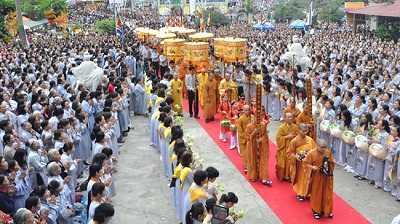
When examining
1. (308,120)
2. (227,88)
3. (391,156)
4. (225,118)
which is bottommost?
(225,118)

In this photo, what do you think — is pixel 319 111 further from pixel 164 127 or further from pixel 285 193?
pixel 164 127

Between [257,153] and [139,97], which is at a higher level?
[139,97]

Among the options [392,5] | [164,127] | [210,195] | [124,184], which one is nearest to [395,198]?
[210,195]

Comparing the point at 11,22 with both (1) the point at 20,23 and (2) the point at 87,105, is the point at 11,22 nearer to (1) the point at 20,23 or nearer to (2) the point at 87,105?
(1) the point at 20,23

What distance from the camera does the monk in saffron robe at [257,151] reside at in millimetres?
8438

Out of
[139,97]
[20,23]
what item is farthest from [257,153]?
[20,23]

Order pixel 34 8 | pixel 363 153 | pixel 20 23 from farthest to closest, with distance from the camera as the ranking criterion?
pixel 34 8 → pixel 20 23 → pixel 363 153

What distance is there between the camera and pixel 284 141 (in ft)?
27.8

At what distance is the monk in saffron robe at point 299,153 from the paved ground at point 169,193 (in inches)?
26.6

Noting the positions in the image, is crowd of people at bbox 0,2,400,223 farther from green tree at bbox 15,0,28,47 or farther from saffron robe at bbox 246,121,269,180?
green tree at bbox 15,0,28,47

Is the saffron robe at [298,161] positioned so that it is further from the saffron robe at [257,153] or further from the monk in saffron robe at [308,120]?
the monk in saffron robe at [308,120]

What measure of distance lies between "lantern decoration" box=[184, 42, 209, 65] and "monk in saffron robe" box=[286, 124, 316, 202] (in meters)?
7.30

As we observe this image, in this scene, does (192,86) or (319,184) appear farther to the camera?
(192,86)

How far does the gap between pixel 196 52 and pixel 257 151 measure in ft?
22.1
